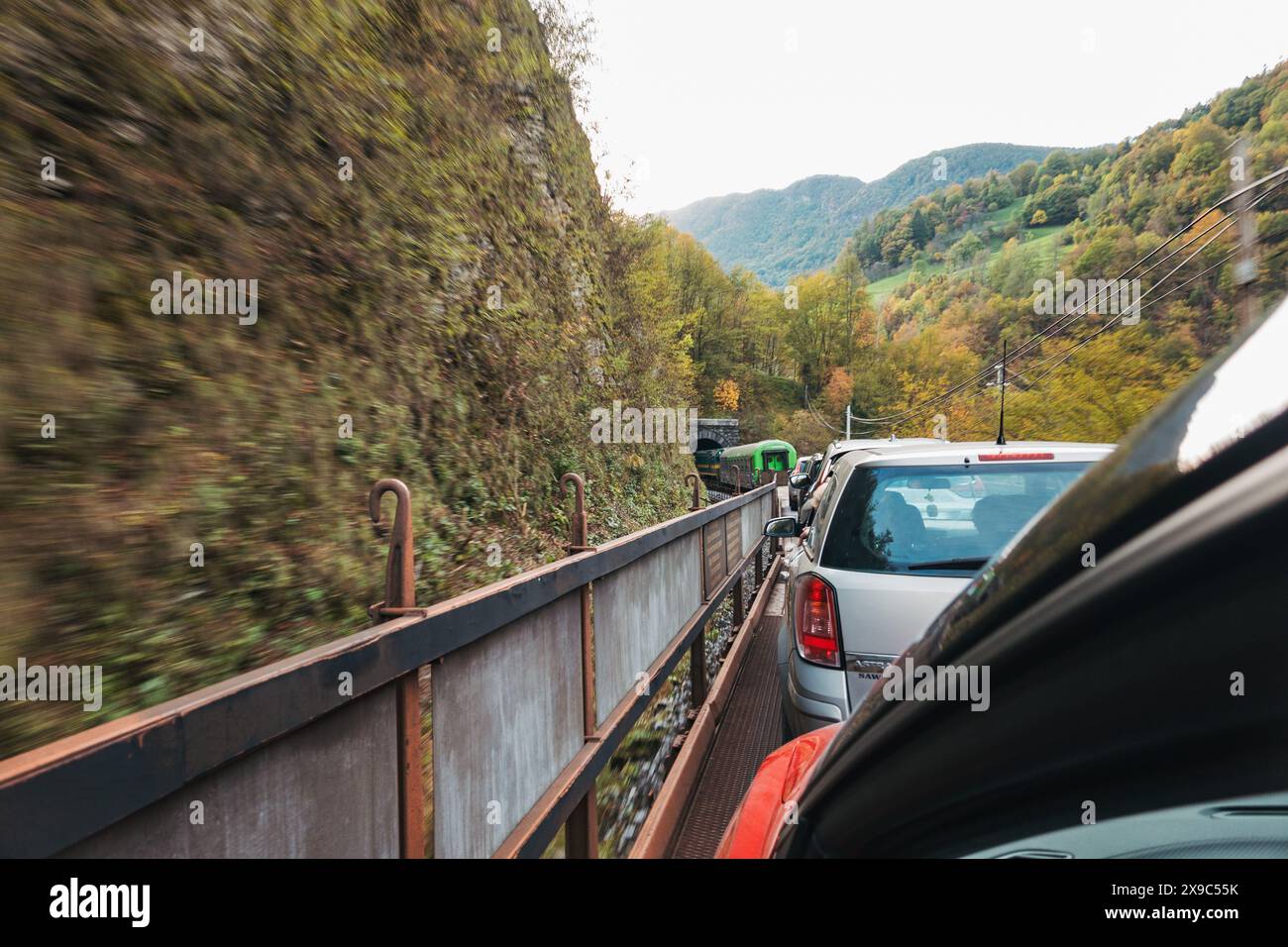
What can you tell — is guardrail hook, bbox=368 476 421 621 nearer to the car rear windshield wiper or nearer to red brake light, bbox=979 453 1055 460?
the car rear windshield wiper

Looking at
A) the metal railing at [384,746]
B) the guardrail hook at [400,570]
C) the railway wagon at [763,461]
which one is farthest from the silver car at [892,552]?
the railway wagon at [763,461]

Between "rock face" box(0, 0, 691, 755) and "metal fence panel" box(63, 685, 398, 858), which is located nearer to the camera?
"metal fence panel" box(63, 685, 398, 858)

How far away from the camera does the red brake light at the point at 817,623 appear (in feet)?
13.2

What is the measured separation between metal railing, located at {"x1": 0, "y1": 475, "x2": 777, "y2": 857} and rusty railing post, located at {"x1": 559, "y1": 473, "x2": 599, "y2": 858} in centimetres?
1

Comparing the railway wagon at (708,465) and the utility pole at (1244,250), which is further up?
the utility pole at (1244,250)

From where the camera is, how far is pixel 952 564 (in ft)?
12.8

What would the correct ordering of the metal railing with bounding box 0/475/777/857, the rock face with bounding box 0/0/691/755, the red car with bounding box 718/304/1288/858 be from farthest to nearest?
the rock face with bounding box 0/0/691/755
the metal railing with bounding box 0/475/777/857
the red car with bounding box 718/304/1288/858

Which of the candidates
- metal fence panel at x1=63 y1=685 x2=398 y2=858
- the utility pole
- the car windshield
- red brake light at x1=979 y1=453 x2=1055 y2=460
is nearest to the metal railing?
metal fence panel at x1=63 y1=685 x2=398 y2=858

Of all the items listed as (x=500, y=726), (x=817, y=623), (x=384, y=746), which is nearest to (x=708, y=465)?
(x=817, y=623)

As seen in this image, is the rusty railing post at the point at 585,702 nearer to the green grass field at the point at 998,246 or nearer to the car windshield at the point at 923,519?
the car windshield at the point at 923,519

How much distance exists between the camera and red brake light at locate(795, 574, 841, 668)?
13.2 feet

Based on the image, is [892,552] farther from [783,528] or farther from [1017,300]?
[1017,300]
